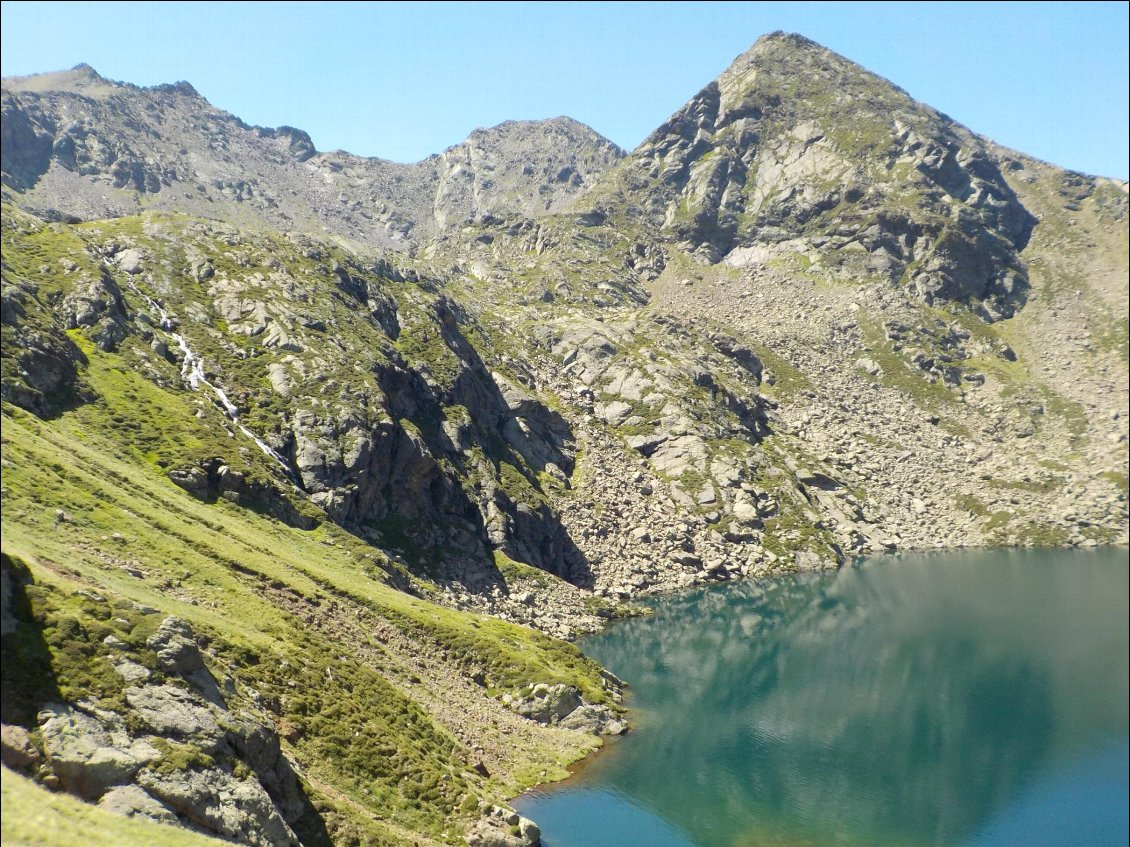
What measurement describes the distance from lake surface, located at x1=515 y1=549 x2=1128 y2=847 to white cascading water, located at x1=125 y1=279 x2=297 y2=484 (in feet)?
168

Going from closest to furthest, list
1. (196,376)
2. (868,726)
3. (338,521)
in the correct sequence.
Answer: (868,726) < (338,521) < (196,376)

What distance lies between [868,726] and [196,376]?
314 feet

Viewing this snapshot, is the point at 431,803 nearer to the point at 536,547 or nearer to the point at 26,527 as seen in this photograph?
the point at 26,527

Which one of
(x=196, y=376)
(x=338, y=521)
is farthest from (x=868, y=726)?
(x=196, y=376)

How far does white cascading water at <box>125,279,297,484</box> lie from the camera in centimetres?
9269

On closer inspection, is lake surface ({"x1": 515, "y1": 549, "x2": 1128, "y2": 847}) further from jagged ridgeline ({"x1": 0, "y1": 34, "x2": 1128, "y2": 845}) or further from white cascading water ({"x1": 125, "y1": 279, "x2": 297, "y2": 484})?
white cascading water ({"x1": 125, "y1": 279, "x2": 297, "y2": 484})

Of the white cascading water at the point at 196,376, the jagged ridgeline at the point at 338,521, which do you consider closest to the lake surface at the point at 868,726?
the jagged ridgeline at the point at 338,521

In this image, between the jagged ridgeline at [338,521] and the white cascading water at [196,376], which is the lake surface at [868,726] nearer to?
the jagged ridgeline at [338,521]

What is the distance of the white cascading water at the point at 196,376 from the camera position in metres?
92.7

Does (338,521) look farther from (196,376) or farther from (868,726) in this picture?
(868,726)

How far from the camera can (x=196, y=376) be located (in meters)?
98.8

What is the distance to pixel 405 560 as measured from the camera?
98.9 meters

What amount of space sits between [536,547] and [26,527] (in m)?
87.9

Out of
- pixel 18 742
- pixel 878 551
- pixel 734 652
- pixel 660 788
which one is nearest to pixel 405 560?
pixel 734 652
